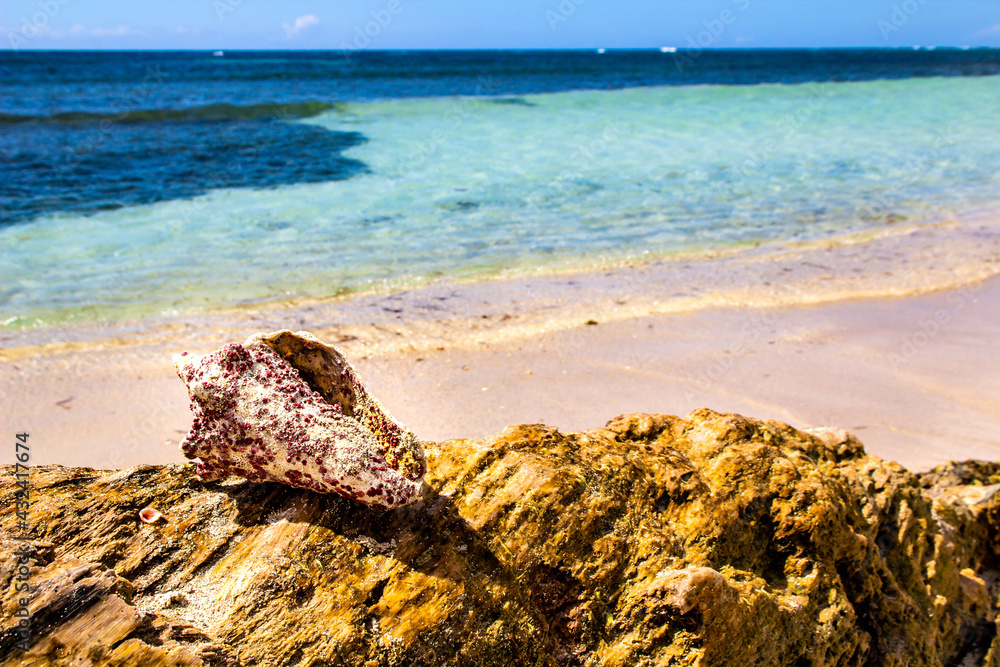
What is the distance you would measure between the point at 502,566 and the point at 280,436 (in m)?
0.82

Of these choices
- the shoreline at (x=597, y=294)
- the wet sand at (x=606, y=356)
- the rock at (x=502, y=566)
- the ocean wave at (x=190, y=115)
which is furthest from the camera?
the ocean wave at (x=190, y=115)

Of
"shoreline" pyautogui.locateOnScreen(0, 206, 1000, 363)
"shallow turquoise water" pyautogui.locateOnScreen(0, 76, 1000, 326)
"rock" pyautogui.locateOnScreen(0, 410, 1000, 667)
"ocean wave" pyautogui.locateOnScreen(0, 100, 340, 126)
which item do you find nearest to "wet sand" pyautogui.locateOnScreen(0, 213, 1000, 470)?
"shoreline" pyautogui.locateOnScreen(0, 206, 1000, 363)

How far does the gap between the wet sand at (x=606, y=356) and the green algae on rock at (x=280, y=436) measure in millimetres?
2460

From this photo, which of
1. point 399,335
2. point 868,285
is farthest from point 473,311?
point 868,285

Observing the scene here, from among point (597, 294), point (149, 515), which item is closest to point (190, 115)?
point (597, 294)

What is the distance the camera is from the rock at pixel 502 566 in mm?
1958

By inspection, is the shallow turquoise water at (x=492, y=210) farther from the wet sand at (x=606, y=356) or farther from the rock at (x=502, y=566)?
the rock at (x=502, y=566)

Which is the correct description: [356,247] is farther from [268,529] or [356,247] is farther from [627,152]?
[627,152]

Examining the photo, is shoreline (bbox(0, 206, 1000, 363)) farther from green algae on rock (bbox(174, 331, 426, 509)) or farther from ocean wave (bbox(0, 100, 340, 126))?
ocean wave (bbox(0, 100, 340, 126))

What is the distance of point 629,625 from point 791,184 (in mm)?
13104

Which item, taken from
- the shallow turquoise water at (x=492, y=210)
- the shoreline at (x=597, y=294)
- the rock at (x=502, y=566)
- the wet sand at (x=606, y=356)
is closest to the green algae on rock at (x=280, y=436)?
the rock at (x=502, y=566)

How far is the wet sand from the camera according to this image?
4.95 m

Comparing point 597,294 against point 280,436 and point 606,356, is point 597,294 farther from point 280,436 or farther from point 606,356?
point 280,436

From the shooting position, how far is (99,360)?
19.5 ft
